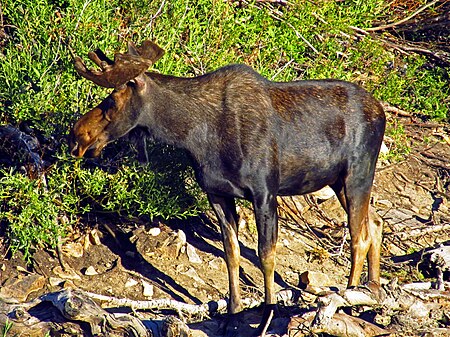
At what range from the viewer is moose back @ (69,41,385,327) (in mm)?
7277

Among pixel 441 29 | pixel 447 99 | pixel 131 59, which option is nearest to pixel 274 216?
pixel 131 59

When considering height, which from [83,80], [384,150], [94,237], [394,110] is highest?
[83,80]

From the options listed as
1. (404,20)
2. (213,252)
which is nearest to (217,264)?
(213,252)

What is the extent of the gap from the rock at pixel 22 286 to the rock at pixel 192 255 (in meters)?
1.60

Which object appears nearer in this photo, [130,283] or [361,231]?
[361,231]

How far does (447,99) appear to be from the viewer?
496 inches

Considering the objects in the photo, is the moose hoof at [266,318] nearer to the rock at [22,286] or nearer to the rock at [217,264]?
the rock at [217,264]

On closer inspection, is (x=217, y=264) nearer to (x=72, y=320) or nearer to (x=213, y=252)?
(x=213, y=252)

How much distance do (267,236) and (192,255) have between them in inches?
68.3

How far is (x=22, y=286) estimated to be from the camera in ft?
26.4

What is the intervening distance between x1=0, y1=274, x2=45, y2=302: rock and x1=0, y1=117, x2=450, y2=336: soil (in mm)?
22

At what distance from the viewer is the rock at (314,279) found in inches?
344

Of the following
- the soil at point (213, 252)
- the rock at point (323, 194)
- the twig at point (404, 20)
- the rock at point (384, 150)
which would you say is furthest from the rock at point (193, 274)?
the twig at point (404, 20)

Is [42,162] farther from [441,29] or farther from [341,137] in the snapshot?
[441,29]
